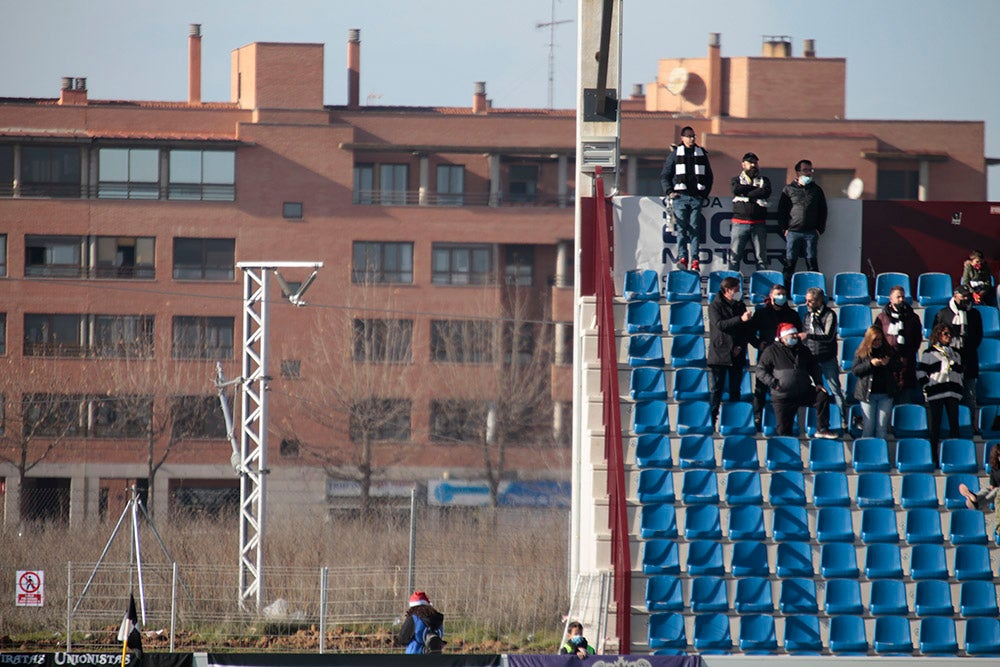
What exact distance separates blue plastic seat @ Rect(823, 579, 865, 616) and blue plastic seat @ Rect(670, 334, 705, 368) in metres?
3.20

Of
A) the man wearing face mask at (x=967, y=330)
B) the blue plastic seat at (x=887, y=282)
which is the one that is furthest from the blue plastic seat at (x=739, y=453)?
the blue plastic seat at (x=887, y=282)

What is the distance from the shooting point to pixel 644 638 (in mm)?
14609

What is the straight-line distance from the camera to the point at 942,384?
51.3 feet

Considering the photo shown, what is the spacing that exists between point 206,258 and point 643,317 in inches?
1728

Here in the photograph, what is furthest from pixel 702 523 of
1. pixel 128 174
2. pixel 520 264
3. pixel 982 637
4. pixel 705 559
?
pixel 128 174

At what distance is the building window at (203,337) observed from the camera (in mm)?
55500

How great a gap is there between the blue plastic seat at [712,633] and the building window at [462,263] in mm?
43822

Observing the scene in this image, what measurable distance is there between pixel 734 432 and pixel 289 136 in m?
45.1

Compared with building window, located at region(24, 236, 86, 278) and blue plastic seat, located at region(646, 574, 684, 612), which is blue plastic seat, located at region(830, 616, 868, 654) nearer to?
blue plastic seat, located at region(646, 574, 684, 612)

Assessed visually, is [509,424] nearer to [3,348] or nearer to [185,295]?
[185,295]

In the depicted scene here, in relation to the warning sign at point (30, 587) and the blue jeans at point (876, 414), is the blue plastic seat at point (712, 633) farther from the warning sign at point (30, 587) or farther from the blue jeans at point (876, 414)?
the warning sign at point (30, 587)

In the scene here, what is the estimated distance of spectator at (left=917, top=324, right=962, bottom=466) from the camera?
51.1 ft

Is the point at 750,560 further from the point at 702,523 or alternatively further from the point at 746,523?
the point at 702,523

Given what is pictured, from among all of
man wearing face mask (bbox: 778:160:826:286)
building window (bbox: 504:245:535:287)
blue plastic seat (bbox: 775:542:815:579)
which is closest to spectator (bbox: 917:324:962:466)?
blue plastic seat (bbox: 775:542:815:579)
